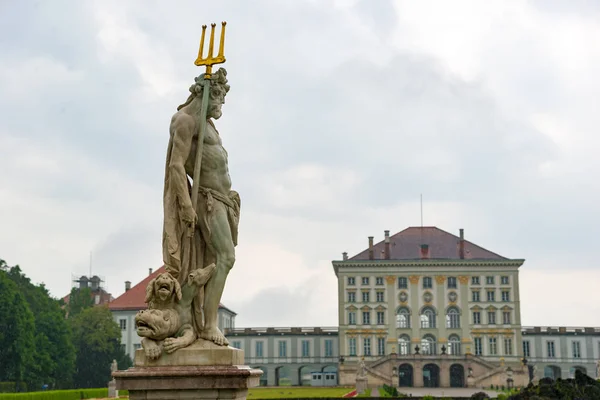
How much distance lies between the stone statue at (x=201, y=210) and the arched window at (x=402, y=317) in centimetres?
6289

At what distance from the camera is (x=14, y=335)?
37.2m

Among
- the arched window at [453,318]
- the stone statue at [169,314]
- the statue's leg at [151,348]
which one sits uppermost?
the arched window at [453,318]

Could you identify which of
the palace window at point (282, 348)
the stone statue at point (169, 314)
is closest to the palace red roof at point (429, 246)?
the palace window at point (282, 348)

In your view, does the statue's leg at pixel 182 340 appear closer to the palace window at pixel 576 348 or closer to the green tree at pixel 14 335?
the green tree at pixel 14 335

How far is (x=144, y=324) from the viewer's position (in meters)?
5.82


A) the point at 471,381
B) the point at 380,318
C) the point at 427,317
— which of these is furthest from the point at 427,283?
the point at 471,381

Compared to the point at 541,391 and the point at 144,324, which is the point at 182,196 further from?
the point at 541,391

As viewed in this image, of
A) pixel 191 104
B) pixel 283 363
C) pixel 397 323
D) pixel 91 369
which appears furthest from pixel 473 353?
pixel 191 104

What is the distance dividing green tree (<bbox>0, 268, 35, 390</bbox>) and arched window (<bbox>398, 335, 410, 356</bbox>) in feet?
119

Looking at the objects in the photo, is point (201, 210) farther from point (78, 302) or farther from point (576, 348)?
point (576, 348)

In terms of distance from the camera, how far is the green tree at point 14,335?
37.2m

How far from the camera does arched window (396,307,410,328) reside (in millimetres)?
67625

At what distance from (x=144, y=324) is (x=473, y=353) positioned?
63449 mm

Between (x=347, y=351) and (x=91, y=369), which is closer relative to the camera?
(x=91, y=369)
